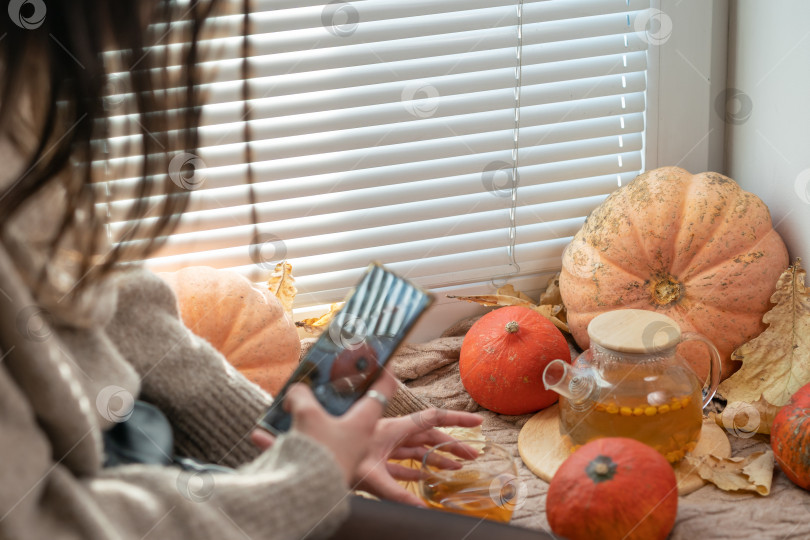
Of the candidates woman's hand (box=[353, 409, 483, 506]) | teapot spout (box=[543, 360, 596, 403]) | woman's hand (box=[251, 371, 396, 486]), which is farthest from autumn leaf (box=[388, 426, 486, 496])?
woman's hand (box=[251, 371, 396, 486])

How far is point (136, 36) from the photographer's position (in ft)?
2.44

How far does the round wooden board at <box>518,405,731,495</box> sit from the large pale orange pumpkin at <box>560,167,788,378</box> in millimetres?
148

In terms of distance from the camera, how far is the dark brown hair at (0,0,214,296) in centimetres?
71

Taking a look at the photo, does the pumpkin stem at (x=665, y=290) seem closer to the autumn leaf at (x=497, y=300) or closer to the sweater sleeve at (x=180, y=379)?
the autumn leaf at (x=497, y=300)

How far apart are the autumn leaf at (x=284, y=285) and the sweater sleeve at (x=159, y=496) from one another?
709mm

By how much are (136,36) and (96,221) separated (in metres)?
0.19

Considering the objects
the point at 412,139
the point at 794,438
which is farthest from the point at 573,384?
the point at 412,139

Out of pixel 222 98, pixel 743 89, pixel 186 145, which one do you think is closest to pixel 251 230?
pixel 222 98

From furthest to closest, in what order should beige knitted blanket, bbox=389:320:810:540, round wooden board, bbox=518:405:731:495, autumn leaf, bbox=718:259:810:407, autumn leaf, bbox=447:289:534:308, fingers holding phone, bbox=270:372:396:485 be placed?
autumn leaf, bbox=447:289:534:308 → autumn leaf, bbox=718:259:810:407 → round wooden board, bbox=518:405:731:495 → beige knitted blanket, bbox=389:320:810:540 → fingers holding phone, bbox=270:372:396:485

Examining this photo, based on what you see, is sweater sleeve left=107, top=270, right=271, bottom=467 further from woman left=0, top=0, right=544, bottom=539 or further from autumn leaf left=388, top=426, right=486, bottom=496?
autumn leaf left=388, top=426, right=486, bottom=496

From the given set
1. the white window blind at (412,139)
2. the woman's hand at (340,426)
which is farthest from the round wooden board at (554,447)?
the woman's hand at (340,426)

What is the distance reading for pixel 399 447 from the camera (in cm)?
104

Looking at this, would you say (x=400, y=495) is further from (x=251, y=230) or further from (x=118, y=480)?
(x=251, y=230)

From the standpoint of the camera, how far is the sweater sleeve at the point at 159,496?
2.00 ft
